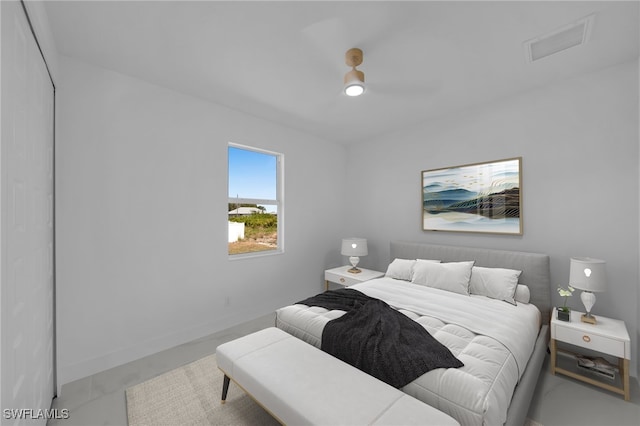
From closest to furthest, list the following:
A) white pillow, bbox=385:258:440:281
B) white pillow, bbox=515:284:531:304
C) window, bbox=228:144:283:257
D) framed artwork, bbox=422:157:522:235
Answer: white pillow, bbox=515:284:531:304
framed artwork, bbox=422:157:522:235
white pillow, bbox=385:258:440:281
window, bbox=228:144:283:257

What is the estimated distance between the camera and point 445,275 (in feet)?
9.27

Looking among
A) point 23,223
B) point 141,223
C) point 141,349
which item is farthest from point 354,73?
point 141,349

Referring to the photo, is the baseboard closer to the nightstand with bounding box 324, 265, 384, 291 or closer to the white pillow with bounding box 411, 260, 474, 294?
the nightstand with bounding box 324, 265, 384, 291

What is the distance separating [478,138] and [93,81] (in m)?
3.83

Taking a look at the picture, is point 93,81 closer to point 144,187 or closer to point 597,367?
point 144,187

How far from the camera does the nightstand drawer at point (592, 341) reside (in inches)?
75.7

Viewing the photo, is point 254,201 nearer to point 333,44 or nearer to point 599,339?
point 333,44

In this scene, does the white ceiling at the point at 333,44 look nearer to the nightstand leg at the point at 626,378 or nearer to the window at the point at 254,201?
the window at the point at 254,201

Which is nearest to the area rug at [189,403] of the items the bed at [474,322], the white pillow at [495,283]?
the bed at [474,322]

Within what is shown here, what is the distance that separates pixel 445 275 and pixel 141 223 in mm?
3055

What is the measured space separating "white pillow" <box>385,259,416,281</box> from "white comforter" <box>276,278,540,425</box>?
0.69ft

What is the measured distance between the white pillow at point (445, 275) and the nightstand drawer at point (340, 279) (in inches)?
31.1

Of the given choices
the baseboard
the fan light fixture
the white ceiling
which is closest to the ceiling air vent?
the white ceiling

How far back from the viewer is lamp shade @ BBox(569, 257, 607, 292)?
83.2 inches
